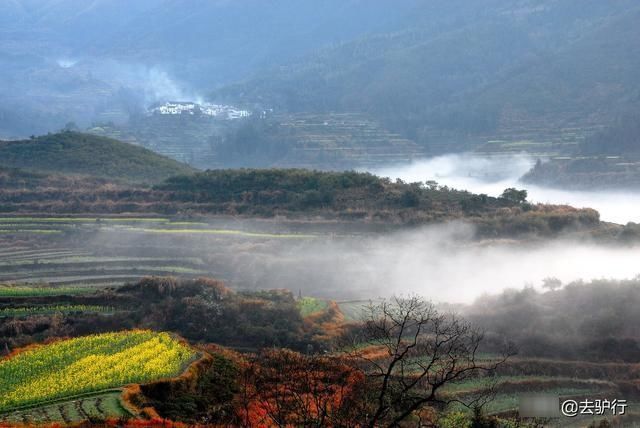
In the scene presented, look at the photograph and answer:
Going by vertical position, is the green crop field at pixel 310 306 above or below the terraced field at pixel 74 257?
below

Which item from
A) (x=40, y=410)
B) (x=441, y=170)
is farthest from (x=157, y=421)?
(x=441, y=170)

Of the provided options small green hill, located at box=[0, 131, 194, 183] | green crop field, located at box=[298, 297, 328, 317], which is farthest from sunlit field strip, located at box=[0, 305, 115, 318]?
→ small green hill, located at box=[0, 131, 194, 183]

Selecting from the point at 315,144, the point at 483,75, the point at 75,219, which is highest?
the point at 483,75

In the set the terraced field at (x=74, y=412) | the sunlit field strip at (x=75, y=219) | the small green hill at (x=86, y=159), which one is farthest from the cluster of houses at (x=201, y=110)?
the terraced field at (x=74, y=412)

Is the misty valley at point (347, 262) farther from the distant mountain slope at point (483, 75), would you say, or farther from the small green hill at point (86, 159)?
the distant mountain slope at point (483, 75)

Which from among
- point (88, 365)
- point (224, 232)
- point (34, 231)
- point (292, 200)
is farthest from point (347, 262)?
point (88, 365)

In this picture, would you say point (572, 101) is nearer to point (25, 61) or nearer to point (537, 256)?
point (537, 256)

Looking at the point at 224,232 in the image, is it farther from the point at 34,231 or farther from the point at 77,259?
the point at 34,231
